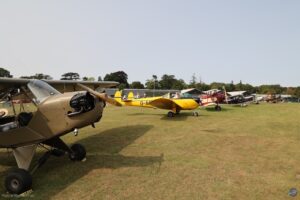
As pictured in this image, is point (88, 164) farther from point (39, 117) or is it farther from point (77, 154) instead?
point (39, 117)

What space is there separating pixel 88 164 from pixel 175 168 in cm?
247

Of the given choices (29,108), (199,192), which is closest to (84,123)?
(29,108)

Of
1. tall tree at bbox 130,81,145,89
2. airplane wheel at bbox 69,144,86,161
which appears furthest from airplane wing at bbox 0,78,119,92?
tall tree at bbox 130,81,145,89

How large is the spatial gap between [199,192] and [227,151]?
11.8 feet

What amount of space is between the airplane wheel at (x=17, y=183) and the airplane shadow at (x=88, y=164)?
270 mm

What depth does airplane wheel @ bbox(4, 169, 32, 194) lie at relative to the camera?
205 inches

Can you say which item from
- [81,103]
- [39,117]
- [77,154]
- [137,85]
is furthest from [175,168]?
[137,85]

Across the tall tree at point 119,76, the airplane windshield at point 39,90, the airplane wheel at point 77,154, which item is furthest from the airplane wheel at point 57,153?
the tall tree at point 119,76

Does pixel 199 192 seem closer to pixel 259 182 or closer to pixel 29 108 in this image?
pixel 259 182

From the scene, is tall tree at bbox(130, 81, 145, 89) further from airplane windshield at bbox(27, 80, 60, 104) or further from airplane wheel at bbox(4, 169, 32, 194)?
airplane wheel at bbox(4, 169, 32, 194)

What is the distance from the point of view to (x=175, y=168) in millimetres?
6715

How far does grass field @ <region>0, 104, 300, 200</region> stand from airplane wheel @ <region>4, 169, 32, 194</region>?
262 mm

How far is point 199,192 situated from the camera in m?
5.21

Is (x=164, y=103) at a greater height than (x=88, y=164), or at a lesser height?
greater
